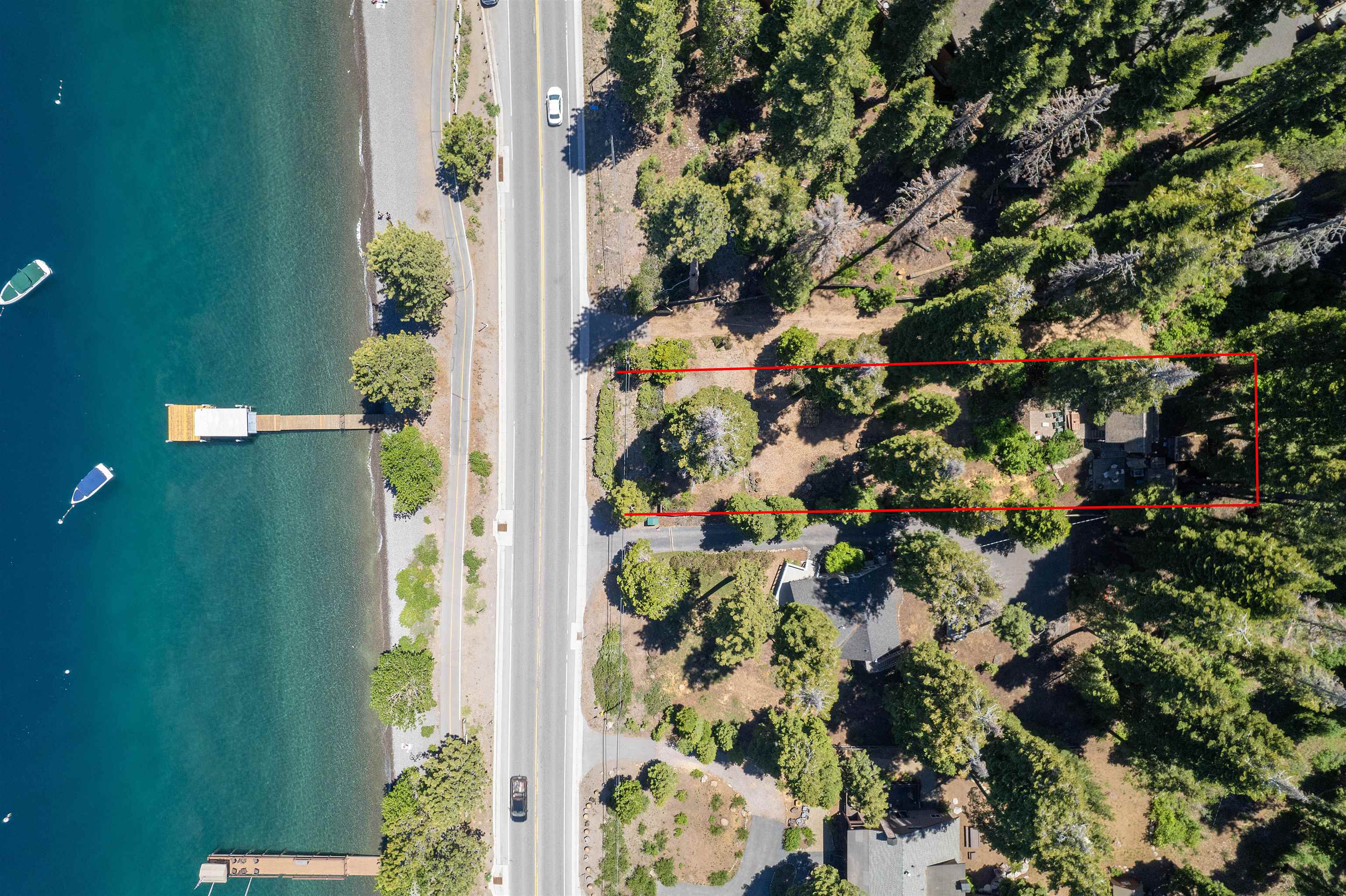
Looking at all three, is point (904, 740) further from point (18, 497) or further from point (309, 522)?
point (18, 497)

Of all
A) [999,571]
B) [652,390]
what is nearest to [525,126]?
[652,390]

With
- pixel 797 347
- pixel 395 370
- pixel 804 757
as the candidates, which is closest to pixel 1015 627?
pixel 804 757

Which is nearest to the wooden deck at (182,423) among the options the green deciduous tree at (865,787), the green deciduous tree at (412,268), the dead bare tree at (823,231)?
the green deciduous tree at (412,268)

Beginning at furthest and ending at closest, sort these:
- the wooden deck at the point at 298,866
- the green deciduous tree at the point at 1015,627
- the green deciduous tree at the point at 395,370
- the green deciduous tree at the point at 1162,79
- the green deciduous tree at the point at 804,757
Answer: the wooden deck at the point at 298,866, the green deciduous tree at the point at 395,370, the green deciduous tree at the point at 1015,627, the green deciduous tree at the point at 804,757, the green deciduous tree at the point at 1162,79

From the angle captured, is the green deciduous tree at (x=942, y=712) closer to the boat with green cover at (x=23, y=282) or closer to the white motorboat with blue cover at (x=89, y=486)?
the white motorboat with blue cover at (x=89, y=486)

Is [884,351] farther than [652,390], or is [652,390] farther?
[652,390]

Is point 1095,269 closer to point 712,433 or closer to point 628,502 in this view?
point 712,433
